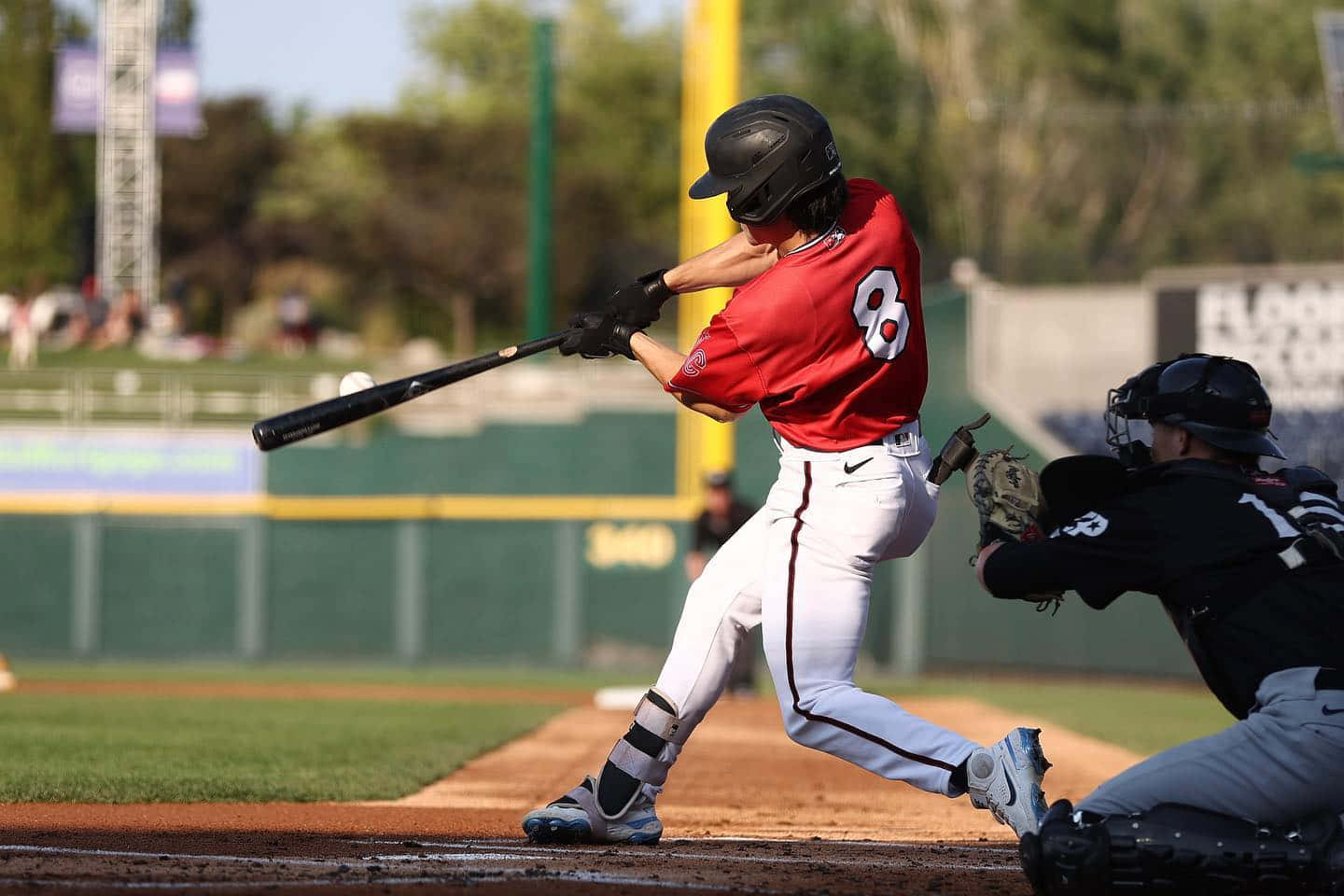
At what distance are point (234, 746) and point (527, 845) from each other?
404cm

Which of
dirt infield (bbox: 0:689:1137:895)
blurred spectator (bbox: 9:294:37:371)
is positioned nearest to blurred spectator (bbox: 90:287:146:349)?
blurred spectator (bbox: 9:294:37:371)

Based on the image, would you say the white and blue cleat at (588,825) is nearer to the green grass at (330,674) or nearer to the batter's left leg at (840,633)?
the batter's left leg at (840,633)

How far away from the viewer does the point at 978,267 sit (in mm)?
21125

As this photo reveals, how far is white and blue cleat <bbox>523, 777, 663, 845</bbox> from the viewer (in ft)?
15.8

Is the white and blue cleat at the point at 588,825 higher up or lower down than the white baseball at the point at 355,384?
lower down

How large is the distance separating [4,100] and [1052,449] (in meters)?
27.8

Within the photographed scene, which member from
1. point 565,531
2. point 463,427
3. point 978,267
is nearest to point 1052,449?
point 978,267

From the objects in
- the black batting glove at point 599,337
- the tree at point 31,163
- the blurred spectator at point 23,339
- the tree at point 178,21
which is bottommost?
the black batting glove at point 599,337

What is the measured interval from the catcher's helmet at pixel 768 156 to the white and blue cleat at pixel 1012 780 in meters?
1.48

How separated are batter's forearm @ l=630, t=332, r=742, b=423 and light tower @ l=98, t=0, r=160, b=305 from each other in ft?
96.8

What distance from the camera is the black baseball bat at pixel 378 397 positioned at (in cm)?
478

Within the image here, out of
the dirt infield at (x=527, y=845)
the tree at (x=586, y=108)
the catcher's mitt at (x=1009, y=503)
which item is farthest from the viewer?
the tree at (x=586, y=108)

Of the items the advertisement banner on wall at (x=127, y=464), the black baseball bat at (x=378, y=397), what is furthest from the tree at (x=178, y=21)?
the black baseball bat at (x=378, y=397)

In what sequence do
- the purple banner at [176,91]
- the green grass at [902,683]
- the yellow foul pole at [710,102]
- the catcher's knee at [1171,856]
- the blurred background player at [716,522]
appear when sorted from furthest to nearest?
the purple banner at [176,91] → the yellow foul pole at [710,102] → the blurred background player at [716,522] → the green grass at [902,683] → the catcher's knee at [1171,856]
